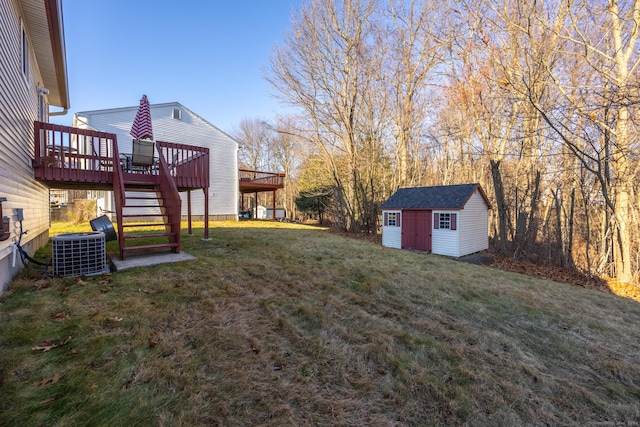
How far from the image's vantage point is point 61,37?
20.5 feet

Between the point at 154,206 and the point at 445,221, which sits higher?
the point at 154,206

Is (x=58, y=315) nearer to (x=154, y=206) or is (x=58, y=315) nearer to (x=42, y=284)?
(x=42, y=284)

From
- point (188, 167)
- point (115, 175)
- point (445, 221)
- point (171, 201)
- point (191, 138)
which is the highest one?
point (191, 138)

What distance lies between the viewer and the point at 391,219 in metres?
13.1

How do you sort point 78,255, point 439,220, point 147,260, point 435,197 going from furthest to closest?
point 435,197 < point 439,220 < point 147,260 < point 78,255

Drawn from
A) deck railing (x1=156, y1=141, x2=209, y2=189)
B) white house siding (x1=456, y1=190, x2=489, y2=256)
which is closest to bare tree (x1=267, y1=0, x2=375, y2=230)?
white house siding (x1=456, y1=190, x2=489, y2=256)

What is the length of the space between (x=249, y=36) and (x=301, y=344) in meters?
14.5

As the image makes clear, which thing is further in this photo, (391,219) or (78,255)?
(391,219)

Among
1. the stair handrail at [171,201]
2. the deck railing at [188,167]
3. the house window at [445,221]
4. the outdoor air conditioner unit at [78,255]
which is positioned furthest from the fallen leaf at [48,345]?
the house window at [445,221]

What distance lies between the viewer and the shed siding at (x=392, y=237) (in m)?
12.7

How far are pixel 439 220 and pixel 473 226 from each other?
1.70 m

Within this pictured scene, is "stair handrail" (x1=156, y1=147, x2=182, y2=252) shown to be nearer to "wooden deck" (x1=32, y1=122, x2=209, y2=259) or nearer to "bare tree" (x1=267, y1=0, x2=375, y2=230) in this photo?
"wooden deck" (x1=32, y1=122, x2=209, y2=259)

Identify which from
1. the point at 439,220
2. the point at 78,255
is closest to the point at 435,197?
the point at 439,220

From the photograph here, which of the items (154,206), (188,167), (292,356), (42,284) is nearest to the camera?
(292,356)
